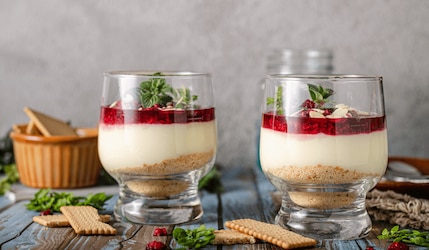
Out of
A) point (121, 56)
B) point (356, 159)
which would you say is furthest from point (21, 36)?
point (356, 159)

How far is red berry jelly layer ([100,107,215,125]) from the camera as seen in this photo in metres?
1.45

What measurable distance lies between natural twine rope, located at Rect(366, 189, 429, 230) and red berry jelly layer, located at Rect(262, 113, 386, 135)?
0.79 ft

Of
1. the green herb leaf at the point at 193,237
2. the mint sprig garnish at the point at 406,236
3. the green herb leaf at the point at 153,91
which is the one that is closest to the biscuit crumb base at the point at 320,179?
the mint sprig garnish at the point at 406,236

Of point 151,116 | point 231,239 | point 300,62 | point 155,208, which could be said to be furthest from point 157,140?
point 300,62

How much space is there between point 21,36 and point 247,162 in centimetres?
97

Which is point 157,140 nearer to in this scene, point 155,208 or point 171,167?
point 171,167

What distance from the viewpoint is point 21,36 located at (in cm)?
234

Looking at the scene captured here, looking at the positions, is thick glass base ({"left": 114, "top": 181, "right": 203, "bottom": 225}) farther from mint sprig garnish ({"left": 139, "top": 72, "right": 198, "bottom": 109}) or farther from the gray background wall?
the gray background wall

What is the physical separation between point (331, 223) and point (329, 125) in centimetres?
22

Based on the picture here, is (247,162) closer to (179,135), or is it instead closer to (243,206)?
(243,206)

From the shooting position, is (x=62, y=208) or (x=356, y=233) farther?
(x=62, y=208)

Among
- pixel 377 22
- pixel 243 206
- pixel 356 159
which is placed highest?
pixel 377 22

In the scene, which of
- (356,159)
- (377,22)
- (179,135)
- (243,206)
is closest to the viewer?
(356,159)

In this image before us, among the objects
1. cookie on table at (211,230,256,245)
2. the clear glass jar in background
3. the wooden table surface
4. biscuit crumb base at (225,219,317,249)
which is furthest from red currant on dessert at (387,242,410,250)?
the clear glass jar in background
